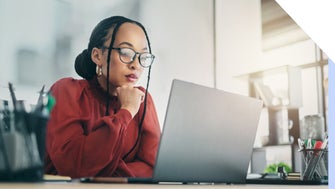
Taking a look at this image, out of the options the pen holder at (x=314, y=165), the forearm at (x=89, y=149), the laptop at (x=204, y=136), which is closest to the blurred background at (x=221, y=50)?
the forearm at (x=89, y=149)

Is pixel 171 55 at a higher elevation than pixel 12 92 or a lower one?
higher

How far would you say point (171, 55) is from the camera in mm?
2326

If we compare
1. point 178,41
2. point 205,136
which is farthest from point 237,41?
point 205,136

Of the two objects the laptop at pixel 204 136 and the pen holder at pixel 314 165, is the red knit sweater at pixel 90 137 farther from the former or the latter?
the pen holder at pixel 314 165

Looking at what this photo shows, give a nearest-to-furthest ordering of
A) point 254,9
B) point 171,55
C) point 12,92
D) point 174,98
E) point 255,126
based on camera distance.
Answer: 1. point 174,98
2. point 255,126
3. point 12,92
4. point 171,55
5. point 254,9

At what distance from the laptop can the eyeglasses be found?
28.7 inches

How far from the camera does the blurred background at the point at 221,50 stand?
1974mm

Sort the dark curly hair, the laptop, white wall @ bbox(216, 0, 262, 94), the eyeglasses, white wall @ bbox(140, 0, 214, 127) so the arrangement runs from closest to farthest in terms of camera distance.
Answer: the laptop → the dark curly hair → the eyeglasses → white wall @ bbox(140, 0, 214, 127) → white wall @ bbox(216, 0, 262, 94)

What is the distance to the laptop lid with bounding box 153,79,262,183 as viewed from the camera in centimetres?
137

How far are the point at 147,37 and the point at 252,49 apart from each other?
0.68 meters

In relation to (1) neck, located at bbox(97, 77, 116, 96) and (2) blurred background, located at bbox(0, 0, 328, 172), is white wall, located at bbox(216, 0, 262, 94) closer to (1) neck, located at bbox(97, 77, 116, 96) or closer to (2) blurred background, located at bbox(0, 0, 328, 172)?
(2) blurred background, located at bbox(0, 0, 328, 172)

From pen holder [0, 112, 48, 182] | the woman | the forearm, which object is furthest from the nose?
pen holder [0, 112, 48, 182]

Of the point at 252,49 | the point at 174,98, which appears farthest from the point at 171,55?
the point at 174,98

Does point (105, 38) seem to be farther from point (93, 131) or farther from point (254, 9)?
point (254, 9)
